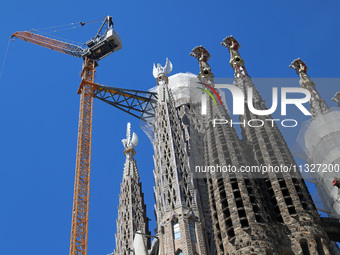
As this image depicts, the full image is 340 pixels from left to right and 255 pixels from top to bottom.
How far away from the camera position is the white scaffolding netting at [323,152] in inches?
1845

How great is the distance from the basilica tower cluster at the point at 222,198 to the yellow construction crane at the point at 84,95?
4.79 m

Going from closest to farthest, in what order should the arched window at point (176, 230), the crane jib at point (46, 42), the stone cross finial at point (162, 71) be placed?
the arched window at point (176, 230)
the stone cross finial at point (162, 71)
the crane jib at point (46, 42)

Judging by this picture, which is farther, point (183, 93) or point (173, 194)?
point (183, 93)

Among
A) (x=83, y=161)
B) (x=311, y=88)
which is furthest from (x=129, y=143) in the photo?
(x=311, y=88)

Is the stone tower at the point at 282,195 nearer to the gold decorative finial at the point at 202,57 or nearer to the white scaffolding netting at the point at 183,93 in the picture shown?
the gold decorative finial at the point at 202,57

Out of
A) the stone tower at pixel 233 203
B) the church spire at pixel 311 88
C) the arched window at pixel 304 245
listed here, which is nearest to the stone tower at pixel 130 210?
the stone tower at pixel 233 203

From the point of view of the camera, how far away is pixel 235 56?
180 ft

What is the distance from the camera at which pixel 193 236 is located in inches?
1415

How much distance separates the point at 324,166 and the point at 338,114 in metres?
5.87

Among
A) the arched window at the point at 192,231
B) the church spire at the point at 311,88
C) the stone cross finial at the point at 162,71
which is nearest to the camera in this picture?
the arched window at the point at 192,231

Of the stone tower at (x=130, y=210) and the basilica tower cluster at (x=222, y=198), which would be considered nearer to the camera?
the basilica tower cluster at (x=222, y=198)

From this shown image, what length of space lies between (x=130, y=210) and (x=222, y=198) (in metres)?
11.2

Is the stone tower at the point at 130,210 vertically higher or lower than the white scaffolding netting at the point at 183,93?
lower

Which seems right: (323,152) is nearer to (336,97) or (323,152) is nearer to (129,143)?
(336,97)
